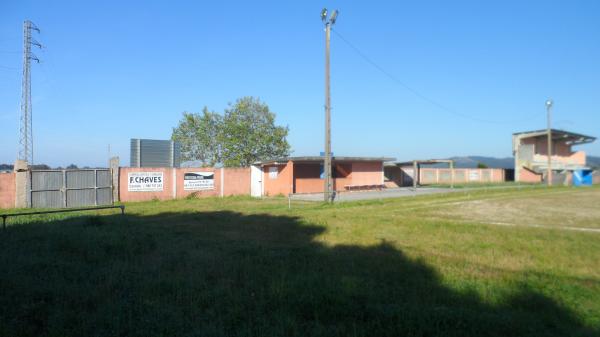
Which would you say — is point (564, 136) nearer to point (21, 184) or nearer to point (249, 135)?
point (249, 135)

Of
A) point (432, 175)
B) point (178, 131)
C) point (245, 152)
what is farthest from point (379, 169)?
point (178, 131)

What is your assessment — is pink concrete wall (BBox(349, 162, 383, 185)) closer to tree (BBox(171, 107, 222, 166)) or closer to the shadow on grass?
tree (BBox(171, 107, 222, 166))

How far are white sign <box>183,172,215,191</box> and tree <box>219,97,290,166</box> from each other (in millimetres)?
13606

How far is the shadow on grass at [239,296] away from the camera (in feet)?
14.1

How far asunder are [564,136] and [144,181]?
5239cm

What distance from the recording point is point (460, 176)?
5216 cm

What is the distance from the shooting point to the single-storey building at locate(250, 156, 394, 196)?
28.7 m

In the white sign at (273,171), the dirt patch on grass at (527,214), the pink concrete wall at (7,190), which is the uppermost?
the white sign at (273,171)

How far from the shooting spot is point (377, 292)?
538 cm

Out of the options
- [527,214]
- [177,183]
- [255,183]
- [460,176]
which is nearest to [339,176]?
[255,183]

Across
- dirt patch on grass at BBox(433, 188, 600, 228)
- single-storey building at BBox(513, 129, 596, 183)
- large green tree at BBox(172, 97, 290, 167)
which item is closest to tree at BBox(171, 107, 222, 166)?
large green tree at BBox(172, 97, 290, 167)

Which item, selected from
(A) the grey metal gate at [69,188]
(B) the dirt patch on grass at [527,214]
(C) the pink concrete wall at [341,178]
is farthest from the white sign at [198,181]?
(B) the dirt patch on grass at [527,214]

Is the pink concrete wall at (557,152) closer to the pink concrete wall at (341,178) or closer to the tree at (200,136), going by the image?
the pink concrete wall at (341,178)

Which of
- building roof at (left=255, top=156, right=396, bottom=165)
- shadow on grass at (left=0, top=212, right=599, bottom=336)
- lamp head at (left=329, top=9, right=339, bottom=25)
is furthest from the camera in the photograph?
building roof at (left=255, top=156, right=396, bottom=165)
